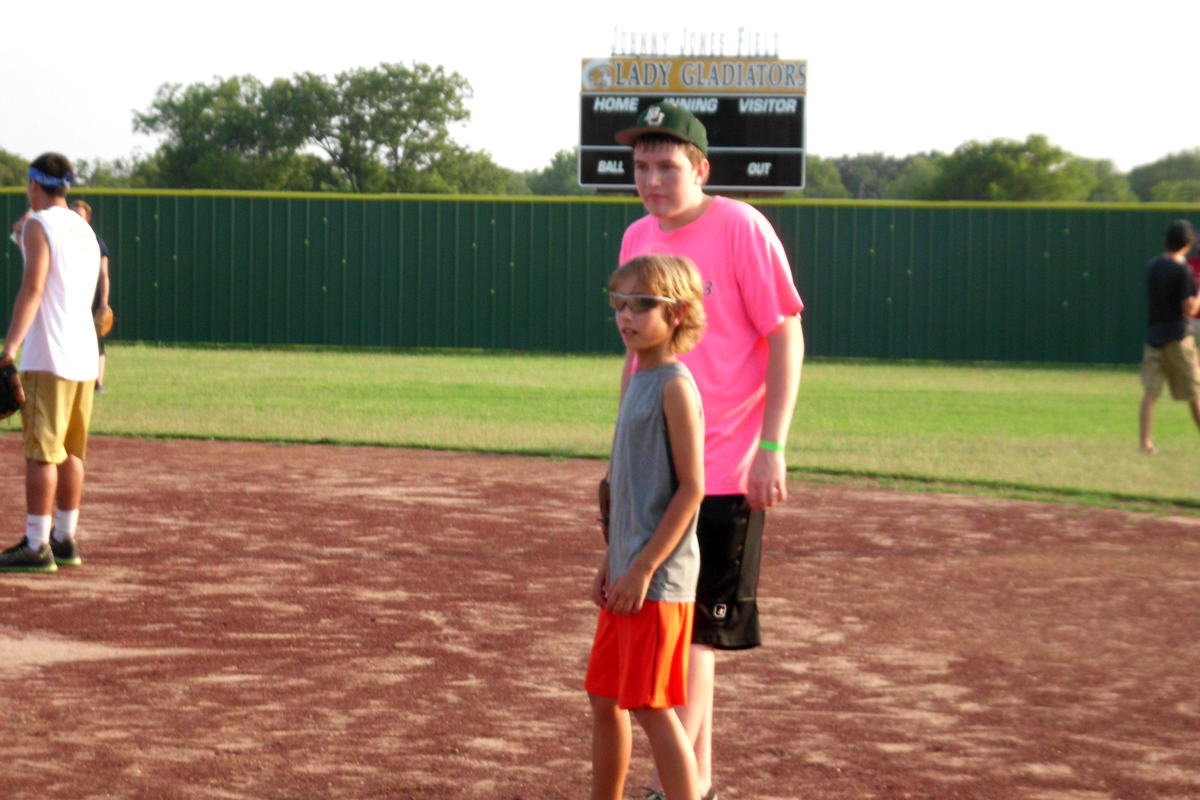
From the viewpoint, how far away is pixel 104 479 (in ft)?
35.2

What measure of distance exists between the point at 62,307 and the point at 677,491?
15.0ft

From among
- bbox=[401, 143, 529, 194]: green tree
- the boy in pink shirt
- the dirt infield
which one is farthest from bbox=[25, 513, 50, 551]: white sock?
bbox=[401, 143, 529, 194]: green tree

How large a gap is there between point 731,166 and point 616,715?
22489 mm

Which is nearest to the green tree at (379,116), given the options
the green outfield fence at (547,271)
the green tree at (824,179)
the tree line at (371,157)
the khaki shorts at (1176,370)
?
the tree line at (371,157)

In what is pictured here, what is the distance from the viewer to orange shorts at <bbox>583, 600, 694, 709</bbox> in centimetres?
365

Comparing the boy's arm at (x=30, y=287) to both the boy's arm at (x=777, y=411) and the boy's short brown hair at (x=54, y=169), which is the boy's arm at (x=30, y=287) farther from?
the boy's arm at (x=777, y=411)

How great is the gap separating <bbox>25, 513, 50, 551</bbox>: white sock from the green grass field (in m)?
5.62

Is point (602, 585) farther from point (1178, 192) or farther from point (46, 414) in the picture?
point (1178, 192)

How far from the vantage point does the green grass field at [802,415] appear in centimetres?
1208

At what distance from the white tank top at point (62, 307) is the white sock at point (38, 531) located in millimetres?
685

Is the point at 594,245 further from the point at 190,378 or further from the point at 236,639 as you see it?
the point at 236,639

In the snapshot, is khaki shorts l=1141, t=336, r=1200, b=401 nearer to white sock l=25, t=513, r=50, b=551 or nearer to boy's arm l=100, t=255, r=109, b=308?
boy's arm l=100, t=255, r=109, b=308

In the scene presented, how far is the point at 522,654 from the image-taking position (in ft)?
20.0

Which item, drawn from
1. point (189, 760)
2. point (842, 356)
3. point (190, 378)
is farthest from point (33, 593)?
point (842, 356)
